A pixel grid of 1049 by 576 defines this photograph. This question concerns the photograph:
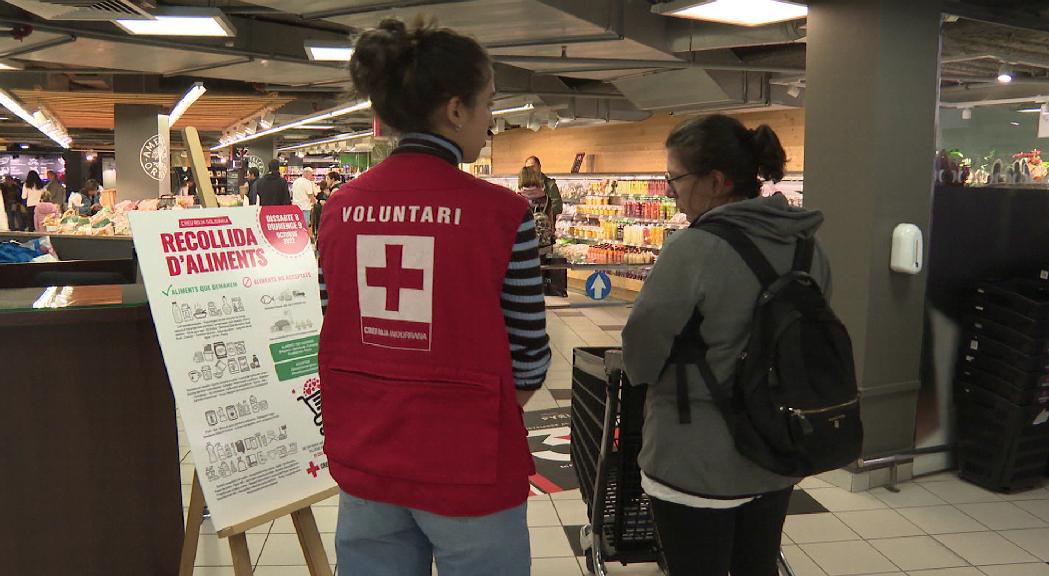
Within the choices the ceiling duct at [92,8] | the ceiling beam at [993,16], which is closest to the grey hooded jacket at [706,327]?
the ceiling beam at [993,16]

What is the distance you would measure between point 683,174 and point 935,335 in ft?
10.1

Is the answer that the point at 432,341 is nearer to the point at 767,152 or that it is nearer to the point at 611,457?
the point at 767,152

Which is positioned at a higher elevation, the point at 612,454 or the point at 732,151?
the point at 732,151

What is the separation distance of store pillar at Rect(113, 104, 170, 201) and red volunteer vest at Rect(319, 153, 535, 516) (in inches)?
489

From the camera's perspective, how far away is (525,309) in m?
1.39

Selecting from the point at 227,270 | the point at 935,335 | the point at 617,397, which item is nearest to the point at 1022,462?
the point at 935,335

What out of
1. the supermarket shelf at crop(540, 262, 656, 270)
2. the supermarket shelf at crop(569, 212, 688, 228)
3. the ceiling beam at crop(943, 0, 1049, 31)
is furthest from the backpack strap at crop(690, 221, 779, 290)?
the supermarket shelf at crop(569, 212, 688, 228)

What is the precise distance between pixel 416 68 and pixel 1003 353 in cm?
401

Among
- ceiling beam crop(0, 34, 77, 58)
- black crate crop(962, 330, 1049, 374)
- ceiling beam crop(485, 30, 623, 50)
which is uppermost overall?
ceiling beam crop(0, 34, 77, 58)

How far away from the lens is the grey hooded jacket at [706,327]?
1.81 meters

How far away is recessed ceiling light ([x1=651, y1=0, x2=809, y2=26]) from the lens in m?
4.65

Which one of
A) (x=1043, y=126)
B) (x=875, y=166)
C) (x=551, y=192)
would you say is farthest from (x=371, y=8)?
(x=1043, y=126)

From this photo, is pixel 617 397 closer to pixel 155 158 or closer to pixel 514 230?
pixel 514 230

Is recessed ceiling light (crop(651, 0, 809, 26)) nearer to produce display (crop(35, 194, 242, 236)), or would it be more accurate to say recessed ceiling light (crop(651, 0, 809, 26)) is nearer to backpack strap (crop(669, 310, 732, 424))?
backpack strap (crop(669, 310, 732, 424))
